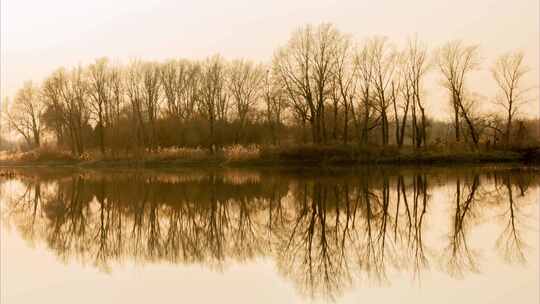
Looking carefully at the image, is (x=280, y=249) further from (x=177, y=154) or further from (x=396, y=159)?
(x=177, y=154)

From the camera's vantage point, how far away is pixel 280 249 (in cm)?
1088

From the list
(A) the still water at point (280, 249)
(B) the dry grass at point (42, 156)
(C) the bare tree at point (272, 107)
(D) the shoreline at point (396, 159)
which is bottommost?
(A) the still water at point (280, 249)

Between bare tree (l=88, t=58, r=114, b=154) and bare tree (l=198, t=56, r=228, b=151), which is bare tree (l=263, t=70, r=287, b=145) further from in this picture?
bare tree (l=88, t=58, r=114, b=154)

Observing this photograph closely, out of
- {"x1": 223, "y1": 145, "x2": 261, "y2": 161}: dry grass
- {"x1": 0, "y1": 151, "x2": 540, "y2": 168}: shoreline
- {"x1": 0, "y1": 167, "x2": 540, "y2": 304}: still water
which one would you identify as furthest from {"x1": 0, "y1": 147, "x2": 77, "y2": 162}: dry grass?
{"x1": 0, "y1": 167, "x2": 540, "y2": 304}: still water

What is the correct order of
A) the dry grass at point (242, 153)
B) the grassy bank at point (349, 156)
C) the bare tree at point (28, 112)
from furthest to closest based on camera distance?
the bare tree at point (28, 112), the dry grass at point (242, 153), the grassy bank at point (349, 156)

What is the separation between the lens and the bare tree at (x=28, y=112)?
6812cm

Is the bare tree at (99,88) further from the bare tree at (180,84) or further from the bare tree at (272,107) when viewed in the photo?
the bare tree at (272,107)

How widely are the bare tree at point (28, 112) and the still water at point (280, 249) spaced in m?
53.2

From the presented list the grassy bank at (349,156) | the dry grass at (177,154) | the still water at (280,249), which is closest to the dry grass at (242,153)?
the grassy bank at (349,156)

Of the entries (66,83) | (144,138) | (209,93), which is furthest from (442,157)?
(66,83)

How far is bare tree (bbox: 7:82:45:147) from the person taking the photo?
68125mm

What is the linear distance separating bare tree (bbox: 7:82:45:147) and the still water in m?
53.2

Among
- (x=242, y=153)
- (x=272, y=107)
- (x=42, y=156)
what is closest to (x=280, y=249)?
(x=242, y=153)

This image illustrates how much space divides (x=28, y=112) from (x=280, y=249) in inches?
2612
